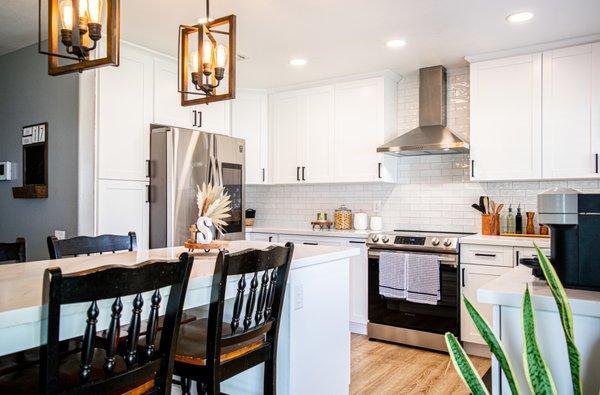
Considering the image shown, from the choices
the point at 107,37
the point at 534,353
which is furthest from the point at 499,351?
the point at 107,37

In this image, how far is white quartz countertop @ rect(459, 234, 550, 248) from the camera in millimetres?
3457

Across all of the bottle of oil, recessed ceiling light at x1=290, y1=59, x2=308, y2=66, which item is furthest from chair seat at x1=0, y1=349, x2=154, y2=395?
the bottle of oil

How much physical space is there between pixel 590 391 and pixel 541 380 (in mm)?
276

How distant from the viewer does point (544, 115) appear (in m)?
3.70

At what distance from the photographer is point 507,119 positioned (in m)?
3.84

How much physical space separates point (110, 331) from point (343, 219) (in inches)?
146

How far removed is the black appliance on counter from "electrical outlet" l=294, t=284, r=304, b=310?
1.11 metres

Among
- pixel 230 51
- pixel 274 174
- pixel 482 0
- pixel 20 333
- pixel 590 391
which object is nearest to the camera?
pixel 20 333

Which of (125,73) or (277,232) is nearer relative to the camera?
(125,73)

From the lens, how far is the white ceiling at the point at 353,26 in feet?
9.90

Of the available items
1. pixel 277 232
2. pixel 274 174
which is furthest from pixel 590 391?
pixel 274 174

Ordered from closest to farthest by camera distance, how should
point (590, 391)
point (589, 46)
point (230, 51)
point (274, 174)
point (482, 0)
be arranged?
point (590, 391) < point (230, 51) < point (482, 0) < point (589, 46) < point (274, 174)

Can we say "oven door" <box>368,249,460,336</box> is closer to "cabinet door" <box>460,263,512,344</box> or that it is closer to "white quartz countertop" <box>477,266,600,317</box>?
"cabinet door" <box>460,263,512,344</box>

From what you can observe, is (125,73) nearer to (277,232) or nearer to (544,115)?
(277,232)
